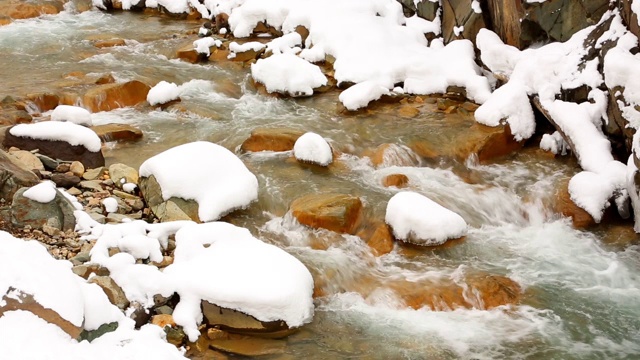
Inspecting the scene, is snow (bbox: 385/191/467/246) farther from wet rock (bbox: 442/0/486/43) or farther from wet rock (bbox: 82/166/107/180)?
wet rock (bbox: 442/0/486/43)

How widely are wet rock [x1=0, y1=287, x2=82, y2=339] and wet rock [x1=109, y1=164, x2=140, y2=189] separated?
10.3ft

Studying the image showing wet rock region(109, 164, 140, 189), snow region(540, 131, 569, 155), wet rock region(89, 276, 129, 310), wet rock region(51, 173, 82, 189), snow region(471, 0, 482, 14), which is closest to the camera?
wet rock region(89, 276, 129, 310)

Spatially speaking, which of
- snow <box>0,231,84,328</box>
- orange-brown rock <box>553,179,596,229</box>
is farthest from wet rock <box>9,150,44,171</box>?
orange-brown rock <box>553,179,596,229</box>

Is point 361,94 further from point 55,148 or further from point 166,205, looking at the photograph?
point 55,148

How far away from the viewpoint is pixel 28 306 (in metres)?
3.68

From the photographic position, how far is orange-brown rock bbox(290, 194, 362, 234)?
6.51 m

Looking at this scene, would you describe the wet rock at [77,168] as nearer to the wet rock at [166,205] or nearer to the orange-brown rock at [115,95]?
the wet rock at [166,205]

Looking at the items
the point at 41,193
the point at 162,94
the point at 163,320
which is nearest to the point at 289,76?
the point at 162,94

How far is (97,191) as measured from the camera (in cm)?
644

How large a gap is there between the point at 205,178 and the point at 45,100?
4046 mm

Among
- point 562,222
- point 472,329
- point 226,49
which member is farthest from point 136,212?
point 226,49

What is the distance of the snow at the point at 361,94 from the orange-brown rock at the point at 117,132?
331 cm

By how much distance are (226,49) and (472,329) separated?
8.89 metres

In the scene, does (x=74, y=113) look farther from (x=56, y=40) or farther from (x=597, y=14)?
(x=597, y=14)
